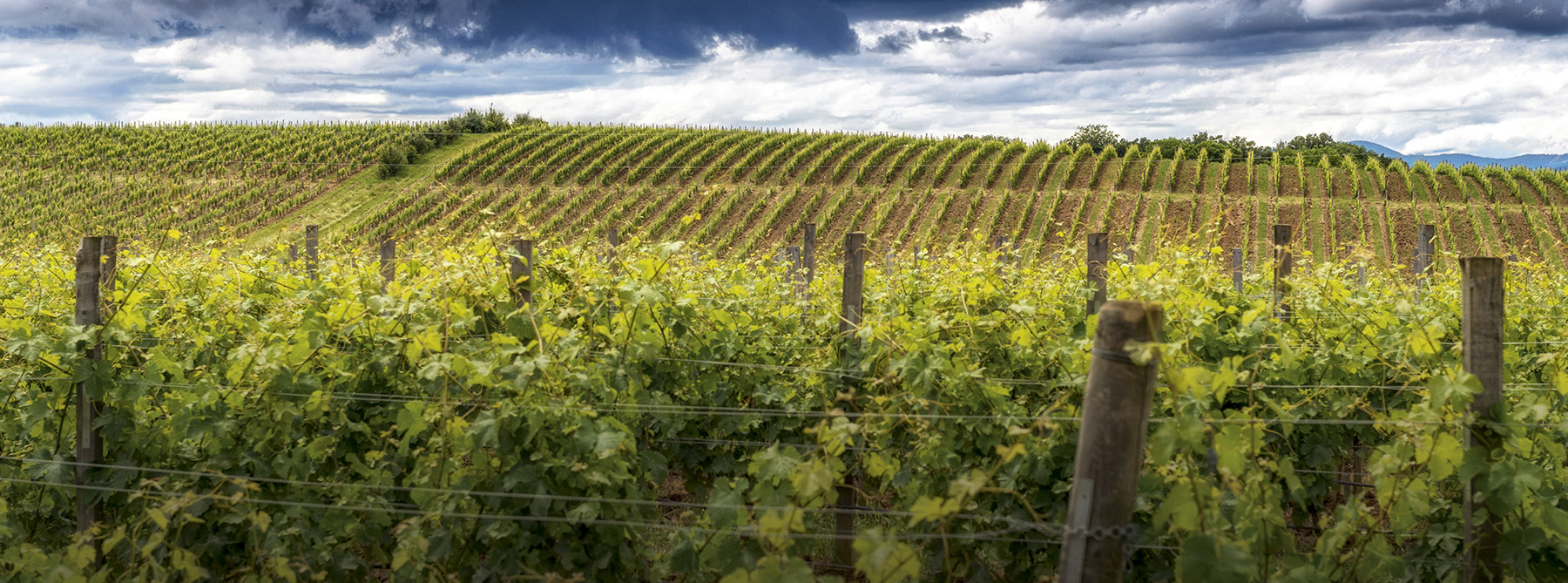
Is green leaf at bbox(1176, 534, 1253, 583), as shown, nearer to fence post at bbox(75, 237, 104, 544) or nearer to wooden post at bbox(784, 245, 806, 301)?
wooden post at bbox(784, 245, 806, 301)

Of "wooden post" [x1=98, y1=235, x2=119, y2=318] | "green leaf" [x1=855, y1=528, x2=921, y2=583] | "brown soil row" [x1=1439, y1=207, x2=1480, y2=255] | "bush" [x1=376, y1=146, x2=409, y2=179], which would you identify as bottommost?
"green leaf" [x1=855, y1=528, x2=921, y2=583]

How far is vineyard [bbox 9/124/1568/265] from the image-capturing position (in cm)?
2773

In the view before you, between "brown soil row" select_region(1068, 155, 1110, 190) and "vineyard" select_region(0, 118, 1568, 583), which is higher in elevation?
"brown soil row" select_region(1068, 155, 1110, 190)

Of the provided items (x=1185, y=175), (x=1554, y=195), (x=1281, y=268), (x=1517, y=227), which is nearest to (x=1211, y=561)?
(x=1281, y=268)

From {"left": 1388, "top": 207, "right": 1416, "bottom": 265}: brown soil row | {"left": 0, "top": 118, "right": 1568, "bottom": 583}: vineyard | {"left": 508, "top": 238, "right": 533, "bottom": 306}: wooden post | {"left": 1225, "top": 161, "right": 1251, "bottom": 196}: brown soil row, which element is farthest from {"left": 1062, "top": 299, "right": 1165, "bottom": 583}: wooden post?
{"left": 1225, "top": 161, "right": 1251, "bottom": 196}: brown soil row

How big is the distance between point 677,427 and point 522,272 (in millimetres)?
976

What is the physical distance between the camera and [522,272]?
3.56 metres

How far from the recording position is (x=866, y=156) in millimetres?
36625

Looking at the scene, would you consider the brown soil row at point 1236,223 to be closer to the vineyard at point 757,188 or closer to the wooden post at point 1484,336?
the vineyard at point 757,188

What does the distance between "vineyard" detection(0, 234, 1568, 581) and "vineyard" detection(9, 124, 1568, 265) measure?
1944cm

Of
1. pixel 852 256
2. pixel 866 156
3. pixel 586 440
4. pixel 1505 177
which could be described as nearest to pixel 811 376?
pixel 852 256

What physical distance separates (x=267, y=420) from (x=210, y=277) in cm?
226

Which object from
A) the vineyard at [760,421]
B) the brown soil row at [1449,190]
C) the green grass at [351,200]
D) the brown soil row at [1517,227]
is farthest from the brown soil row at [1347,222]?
the green grass at [351,200]

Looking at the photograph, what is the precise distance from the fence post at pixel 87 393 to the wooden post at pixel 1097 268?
13.6 ft
